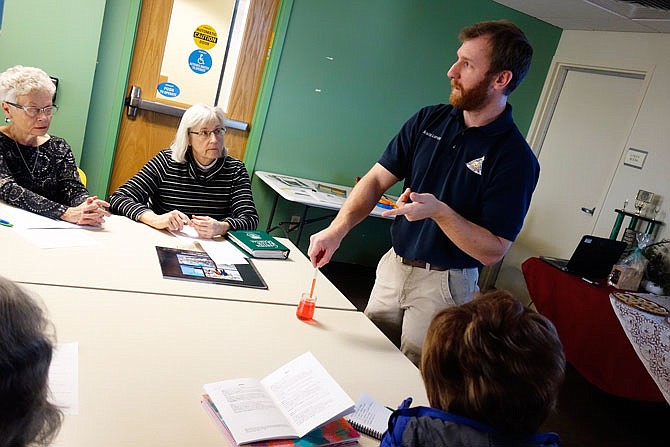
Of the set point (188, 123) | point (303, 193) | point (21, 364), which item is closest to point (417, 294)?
point (188, 123)

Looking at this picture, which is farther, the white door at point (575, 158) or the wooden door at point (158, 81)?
A: the white door at point (575, 158)

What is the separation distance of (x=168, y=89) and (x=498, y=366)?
3.74m

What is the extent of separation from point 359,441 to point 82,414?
60 cm

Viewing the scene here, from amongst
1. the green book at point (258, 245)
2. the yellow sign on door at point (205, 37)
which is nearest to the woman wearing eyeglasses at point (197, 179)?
the green book at point (258, 245)

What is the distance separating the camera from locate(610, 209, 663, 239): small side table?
13.2ft

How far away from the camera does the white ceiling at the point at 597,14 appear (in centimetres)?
395

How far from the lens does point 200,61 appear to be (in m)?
4.20

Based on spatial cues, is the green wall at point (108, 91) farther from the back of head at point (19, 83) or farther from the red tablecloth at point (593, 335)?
the red tablecloth at point (593, 335)

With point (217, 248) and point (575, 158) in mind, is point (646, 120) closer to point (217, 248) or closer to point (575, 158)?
point (575, 158)

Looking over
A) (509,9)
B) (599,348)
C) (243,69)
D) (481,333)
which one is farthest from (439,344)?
(509,9)

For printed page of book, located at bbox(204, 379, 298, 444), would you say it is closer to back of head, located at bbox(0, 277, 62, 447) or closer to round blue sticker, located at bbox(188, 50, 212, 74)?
back of head, located at bbox(0, 277, 62, 447)

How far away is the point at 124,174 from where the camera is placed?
14.0 feet

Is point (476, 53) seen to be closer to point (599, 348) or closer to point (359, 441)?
point (359, 441)

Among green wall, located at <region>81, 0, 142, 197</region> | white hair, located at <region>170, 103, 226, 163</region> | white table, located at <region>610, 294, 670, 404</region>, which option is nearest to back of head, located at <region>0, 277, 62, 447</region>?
white hair, located at <region>170, 103, 226, 163</region>
